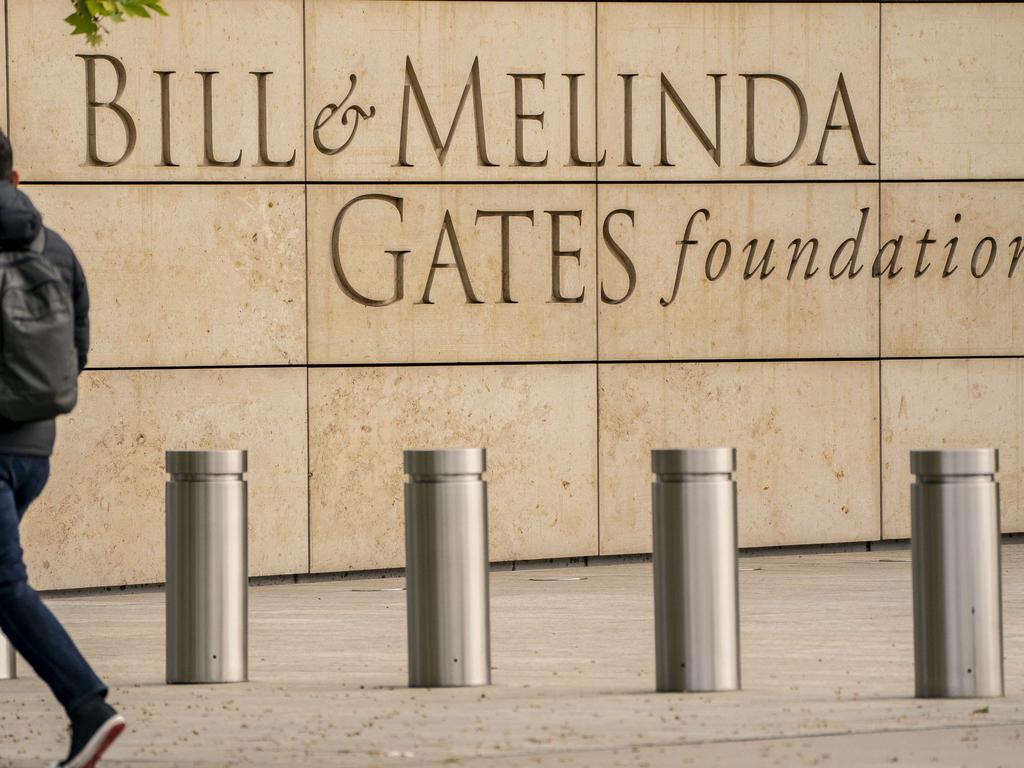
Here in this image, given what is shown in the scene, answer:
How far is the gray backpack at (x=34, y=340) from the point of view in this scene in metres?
6.08

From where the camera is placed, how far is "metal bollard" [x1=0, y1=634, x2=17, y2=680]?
8281 millimetres

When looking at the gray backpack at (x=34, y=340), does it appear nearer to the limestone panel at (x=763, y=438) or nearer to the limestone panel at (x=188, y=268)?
the limestone panel at (x=188, y=268)

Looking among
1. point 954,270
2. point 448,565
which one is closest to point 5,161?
point 448,565

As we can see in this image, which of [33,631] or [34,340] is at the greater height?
[34,340]

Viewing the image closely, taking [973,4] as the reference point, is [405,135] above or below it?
below

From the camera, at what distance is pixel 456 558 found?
775cm

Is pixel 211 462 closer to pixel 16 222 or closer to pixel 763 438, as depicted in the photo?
pixel 16 222

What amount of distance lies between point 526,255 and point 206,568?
5.44 m

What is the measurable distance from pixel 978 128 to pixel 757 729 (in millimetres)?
7899

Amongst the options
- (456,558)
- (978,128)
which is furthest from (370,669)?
(978,128)

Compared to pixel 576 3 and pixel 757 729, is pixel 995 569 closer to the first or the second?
pixel 757 729

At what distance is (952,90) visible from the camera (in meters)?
13.8

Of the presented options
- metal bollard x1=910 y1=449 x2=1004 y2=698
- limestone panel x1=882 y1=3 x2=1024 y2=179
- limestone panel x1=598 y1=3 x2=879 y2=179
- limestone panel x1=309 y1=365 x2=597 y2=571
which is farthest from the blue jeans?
limestone panel x1=882 y1=3 x2=1024 y2=179

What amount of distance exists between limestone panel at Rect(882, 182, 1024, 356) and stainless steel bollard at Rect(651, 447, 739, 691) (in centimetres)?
634
